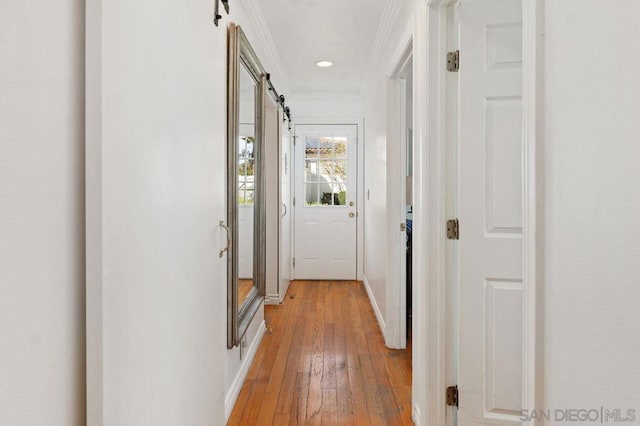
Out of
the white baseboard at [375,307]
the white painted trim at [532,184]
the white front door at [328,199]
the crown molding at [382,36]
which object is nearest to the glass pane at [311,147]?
the white front door at [328,199]

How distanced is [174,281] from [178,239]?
128mm

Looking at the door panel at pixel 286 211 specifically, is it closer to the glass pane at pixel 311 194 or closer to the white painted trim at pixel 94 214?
the glass pane at pixel 311 194

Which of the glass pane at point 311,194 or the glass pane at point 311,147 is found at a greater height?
the glass pane at point 311,147

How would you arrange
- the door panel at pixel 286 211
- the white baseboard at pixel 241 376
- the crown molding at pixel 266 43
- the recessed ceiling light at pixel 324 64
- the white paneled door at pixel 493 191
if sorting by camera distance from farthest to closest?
the door panel at pixel 286 211
the recessed ceiling light at pixel 324 64
the crown molding at pixel 266 43
the white baseboard at pixel 241 376
the white paneled door at pixel 493 191

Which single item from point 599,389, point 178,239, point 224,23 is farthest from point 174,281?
point 224,23

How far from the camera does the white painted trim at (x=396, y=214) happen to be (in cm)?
293

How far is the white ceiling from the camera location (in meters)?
2.76

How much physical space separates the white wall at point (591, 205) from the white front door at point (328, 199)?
14.4 feet

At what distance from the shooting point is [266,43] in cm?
321

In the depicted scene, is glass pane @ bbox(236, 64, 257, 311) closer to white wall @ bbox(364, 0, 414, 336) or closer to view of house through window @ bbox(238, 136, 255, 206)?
view of house through window @ bbox(238, 136, 255, 206)

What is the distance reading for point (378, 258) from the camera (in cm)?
364

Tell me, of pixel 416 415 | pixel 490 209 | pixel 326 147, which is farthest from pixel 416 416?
pixel 326 147

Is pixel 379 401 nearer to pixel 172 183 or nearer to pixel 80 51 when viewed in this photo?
pixel 172 183

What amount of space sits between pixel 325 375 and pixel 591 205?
2.10 m
